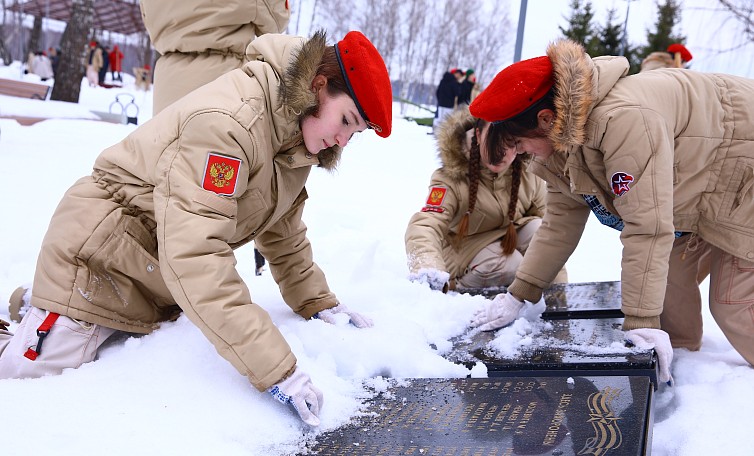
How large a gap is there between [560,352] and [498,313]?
42 centimetres

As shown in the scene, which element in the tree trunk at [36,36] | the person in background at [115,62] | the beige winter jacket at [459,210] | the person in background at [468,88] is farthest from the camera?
the person in background at [115,62]

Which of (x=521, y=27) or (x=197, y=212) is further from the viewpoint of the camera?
(x=521, y=27)

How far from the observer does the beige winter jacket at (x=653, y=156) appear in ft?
7.06

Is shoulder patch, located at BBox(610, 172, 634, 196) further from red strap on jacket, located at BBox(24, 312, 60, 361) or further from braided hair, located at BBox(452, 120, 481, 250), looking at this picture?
red strap on jacket, located at BBox(24, 312, 60, 361)

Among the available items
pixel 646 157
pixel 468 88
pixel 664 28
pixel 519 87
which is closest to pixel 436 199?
pixel 519 87

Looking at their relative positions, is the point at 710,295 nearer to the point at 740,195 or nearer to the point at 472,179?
the point at 740,195

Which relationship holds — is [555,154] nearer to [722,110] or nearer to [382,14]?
[722,110]

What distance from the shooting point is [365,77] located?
1.90m

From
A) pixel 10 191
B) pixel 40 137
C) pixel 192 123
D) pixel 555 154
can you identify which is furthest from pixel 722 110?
pixel 40 137

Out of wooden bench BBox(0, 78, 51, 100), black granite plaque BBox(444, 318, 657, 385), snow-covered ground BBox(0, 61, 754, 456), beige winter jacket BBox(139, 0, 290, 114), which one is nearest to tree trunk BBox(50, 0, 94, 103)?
wooden bench BBox(0, 78, 51, 100)

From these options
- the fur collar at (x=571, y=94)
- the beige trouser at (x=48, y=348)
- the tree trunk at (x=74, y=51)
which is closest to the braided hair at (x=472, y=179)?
the fur collar at (x=571, y=94)

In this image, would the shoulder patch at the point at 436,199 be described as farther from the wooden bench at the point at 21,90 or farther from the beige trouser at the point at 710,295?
the wooden bench at the point at 21,90

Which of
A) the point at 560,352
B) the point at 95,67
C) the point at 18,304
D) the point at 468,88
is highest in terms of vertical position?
the point at 560,352

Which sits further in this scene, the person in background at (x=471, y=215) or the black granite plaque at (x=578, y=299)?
the person in background at (x=471, y=215)
